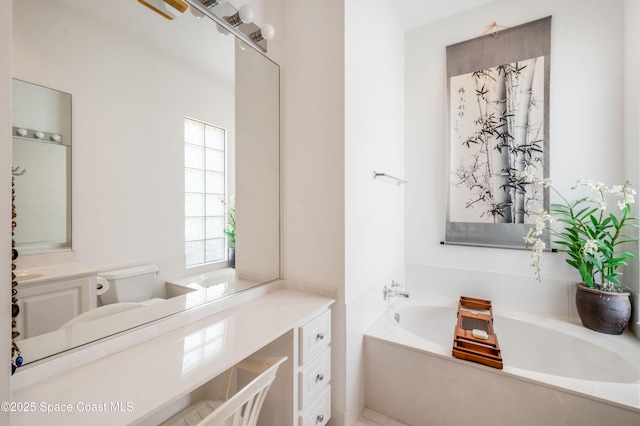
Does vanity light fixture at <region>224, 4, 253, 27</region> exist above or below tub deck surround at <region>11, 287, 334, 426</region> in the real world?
above

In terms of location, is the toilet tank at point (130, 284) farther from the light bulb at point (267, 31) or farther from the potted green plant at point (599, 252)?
the potted green plant at point (599, 252)

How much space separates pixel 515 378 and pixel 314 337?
986 millimetres

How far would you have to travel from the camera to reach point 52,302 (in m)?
0.85

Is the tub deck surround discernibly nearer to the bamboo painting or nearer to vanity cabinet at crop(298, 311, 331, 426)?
vanity cabinet at crop(298, 311, 331, 426)

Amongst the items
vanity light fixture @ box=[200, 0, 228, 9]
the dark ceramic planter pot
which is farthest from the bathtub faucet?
vanity light fixture @ box=[200, 0, 228, 9]

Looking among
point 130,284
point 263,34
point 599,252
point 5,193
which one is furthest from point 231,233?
point 599,252

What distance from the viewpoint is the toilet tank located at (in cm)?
98

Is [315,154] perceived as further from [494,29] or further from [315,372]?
[494,29]

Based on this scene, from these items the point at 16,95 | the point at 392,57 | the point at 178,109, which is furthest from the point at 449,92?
the point at 16,95

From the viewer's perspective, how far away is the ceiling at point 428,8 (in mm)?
2154

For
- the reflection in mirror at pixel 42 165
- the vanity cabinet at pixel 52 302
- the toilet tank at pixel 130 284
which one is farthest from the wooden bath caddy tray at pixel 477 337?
the reflection in mirror at pixel 42 165

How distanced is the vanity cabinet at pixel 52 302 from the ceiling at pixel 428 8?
102 inches

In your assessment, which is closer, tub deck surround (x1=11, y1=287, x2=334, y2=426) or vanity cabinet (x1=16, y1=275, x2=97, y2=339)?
tub deck surround (x1=11, y1=287, x2=334, y2=426)

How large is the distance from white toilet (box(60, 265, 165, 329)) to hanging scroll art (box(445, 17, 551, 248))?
6.95 feet
